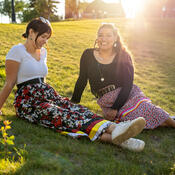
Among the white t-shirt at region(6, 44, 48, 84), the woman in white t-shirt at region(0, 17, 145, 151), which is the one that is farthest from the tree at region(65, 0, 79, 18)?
the white t-shirt at region(6, 44, 48, 84)

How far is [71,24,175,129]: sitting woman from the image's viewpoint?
388cm

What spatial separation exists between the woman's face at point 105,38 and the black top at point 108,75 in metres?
0.28

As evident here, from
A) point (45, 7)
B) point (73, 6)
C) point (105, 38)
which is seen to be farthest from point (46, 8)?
point (105, 38)

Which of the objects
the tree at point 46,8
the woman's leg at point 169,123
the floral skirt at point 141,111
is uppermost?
the tree at point 46,8

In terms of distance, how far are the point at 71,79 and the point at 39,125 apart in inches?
155

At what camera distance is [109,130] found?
3.15m

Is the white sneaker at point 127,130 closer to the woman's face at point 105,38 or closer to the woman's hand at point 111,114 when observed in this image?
the woman's hand at point 111,114

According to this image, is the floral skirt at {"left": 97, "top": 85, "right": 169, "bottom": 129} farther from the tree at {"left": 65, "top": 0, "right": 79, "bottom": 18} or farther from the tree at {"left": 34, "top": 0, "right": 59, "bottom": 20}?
the tree at {"left": 65, "top": 0, "right": 79, "bottom": 18}

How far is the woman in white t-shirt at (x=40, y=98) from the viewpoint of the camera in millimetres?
3190

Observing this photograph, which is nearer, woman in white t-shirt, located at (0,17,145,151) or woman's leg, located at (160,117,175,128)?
woman in white t-shirt, located at (0,17,145,151)

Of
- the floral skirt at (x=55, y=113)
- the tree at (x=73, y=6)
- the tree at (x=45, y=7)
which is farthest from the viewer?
the tree at (x=73, y=6)

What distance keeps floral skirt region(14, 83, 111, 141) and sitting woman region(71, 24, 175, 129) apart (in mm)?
695

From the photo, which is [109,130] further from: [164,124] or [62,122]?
[164,124]

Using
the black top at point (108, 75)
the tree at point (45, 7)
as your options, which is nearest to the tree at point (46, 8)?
the tree at point (45, 7)
